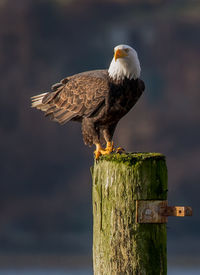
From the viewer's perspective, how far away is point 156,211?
4.89 m

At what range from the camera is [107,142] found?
7328mm

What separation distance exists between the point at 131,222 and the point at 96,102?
2483 millimetres

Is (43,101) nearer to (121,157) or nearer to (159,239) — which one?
(121,157)

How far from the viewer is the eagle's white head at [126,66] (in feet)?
21.5

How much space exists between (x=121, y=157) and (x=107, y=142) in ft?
7.38

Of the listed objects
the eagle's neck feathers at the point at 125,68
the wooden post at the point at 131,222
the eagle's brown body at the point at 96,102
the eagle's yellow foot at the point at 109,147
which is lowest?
the wooden post at the point at 131,222

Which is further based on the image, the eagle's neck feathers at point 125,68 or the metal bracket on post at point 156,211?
the eagle's neck feathers at point 125,68

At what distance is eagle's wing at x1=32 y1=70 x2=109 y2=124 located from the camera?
6.90m

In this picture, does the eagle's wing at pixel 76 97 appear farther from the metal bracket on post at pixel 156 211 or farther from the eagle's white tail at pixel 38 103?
the metal bracket on post at pixel 156 211

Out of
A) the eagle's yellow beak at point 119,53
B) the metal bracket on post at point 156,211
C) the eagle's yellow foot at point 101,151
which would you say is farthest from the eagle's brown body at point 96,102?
the metal bracket on post at point 156,211

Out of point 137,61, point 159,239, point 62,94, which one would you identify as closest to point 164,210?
point 159,239

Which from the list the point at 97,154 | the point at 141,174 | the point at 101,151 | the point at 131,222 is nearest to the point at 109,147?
the point at 101,151

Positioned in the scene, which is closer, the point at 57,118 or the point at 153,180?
the point at 153,180

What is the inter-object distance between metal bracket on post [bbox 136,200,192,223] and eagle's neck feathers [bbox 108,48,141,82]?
2.50 metres
